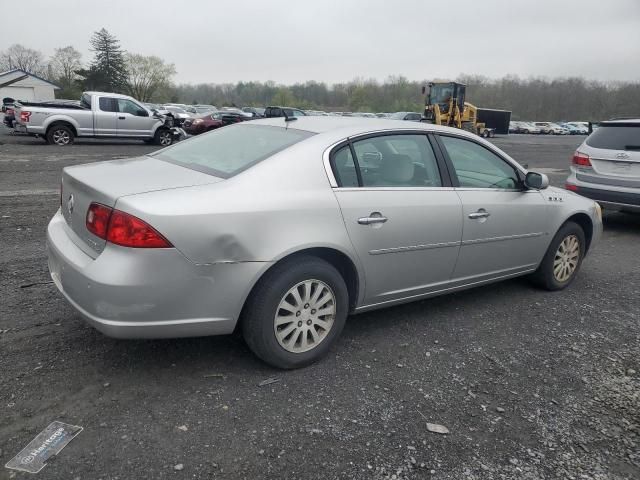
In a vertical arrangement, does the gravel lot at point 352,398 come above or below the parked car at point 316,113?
below

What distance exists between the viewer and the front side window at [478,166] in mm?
3895

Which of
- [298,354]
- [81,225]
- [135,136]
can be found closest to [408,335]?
[298,354]

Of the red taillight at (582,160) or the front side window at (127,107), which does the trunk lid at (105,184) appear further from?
the front side window at (127,107)

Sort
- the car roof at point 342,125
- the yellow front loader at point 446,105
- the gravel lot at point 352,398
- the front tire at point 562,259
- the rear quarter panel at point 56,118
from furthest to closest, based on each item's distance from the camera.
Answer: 1. the yellow front loader at point 446,105
2. the rear quarter panel at point 56,118
3. the front tire at point 562,259
4. the car roof at point 342,125
5. the gravel lot at point 352,398

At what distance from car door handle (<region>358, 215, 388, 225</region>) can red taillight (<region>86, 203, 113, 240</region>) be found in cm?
146

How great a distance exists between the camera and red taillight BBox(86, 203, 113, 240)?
8.75 feet

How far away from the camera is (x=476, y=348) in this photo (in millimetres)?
3514

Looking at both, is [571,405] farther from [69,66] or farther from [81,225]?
[69,66]

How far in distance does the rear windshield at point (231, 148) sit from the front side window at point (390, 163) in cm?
34

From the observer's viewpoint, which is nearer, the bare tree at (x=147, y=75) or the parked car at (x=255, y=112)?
the parked car at (x=255, y=112)

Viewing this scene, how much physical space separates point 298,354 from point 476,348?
4.28 feet

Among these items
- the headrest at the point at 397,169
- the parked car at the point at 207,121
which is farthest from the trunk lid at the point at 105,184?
the parked car at the point at 207,121

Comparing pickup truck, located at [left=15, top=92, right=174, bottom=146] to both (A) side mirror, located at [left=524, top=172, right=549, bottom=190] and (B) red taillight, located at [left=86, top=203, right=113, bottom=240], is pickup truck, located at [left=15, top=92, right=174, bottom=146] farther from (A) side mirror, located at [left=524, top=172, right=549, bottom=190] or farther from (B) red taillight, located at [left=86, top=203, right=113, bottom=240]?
(A) side mirror, located at [left=524, top=172, right=549, bottom=190]

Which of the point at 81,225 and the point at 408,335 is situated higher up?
the point at 81,225
